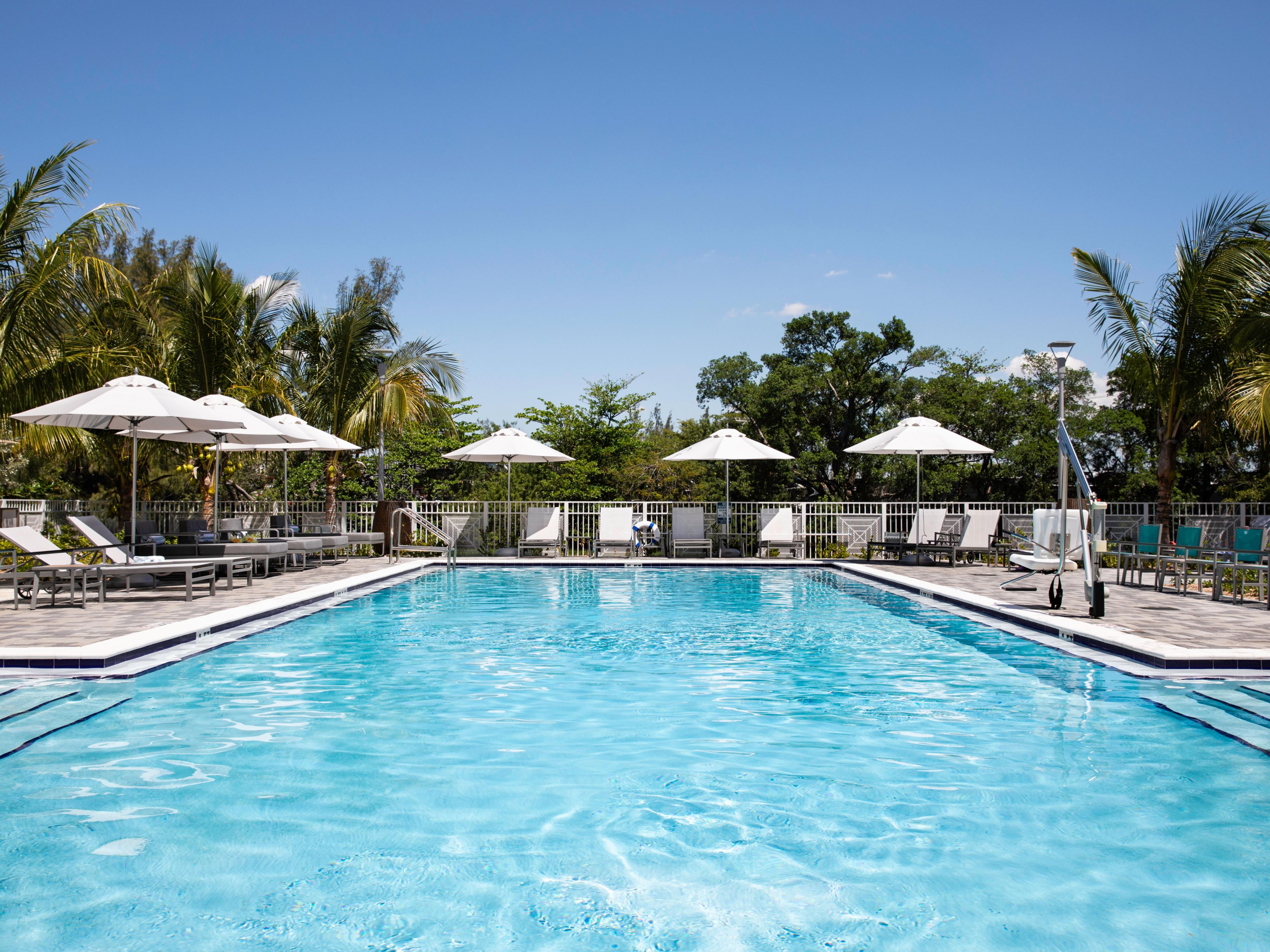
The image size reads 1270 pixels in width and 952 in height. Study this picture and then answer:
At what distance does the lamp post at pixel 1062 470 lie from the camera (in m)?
8.78

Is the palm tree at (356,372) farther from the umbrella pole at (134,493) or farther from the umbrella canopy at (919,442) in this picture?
the umbrella canopy at (919,442)

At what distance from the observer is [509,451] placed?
15.8 meters

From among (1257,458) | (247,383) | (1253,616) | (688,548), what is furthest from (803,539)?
(1257,458)

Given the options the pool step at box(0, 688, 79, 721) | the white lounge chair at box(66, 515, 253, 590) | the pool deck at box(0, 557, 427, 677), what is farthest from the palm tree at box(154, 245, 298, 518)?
the pool step at box(0, 688, 79, 721)

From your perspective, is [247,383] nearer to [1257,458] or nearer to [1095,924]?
[1095,924]

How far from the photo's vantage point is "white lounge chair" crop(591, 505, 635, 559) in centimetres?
1627

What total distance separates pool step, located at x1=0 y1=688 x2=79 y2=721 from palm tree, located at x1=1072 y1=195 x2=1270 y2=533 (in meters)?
14.5

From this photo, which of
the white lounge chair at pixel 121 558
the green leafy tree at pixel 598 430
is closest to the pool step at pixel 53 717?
the white lounge chair at pixel 121 558

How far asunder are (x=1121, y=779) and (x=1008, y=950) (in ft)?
6.54

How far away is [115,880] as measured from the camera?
3.11 m

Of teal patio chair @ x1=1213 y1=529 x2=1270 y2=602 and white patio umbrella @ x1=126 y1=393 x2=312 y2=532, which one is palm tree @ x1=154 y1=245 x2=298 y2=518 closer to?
white patio umbrella @ x1=126 y1=393 x2=312 y2=532

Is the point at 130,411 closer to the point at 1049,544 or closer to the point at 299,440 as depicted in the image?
the point at 299,440

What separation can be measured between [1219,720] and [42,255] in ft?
41.9

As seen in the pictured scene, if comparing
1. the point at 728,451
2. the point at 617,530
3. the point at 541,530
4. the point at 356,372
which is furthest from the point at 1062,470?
the point at 356,372
